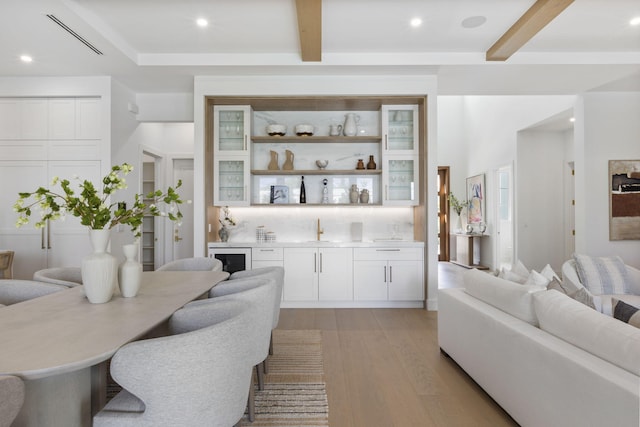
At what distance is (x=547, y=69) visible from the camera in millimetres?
4121

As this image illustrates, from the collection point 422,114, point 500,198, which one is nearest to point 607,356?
point 422,114

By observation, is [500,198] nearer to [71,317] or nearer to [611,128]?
[611,128]

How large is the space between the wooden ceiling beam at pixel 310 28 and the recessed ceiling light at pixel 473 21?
4.55 ft

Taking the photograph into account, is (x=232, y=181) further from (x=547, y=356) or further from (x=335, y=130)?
(x=547, y=356)

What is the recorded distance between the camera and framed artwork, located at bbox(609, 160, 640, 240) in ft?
16.1

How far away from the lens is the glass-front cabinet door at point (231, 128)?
4.54 meters

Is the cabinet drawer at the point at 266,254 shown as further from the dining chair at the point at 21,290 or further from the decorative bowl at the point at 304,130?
the dining chair at the point at 21,290

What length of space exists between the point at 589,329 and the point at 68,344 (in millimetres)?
2134

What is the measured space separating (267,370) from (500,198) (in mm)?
6685

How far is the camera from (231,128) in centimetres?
461

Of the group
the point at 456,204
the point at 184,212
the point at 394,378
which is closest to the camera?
the point at 394,378

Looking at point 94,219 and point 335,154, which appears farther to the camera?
point 335,154

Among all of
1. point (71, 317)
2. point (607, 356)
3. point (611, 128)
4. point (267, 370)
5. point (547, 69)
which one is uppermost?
point (547, 69)

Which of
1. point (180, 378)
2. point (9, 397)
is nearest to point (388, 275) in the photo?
point (180, 378)
